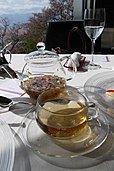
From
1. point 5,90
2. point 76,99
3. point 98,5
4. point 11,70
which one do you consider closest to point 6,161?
point 76,99

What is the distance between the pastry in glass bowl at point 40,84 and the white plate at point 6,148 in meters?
0.14

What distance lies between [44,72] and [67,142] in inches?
15.6

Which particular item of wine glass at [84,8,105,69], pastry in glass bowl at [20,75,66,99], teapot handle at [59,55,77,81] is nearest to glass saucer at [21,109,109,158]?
pastry in glass bowl at [20,75,66,99]

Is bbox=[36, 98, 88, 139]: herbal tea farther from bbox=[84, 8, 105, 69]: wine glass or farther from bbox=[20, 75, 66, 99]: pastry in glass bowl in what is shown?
bbox=[84, 8, 105, 69]: wine glass

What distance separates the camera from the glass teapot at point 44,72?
68cm

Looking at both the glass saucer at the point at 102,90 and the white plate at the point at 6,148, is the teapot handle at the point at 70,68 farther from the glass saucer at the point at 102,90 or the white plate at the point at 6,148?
the white plate at the point at 6,148

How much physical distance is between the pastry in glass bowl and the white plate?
14 cm

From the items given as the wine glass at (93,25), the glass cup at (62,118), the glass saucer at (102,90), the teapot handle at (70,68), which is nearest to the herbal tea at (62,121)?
the glass cup at (62,118)

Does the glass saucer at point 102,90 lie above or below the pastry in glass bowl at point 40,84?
below

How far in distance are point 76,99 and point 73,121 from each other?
0.10m

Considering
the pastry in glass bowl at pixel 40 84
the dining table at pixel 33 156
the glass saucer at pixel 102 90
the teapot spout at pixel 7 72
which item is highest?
the pastry in glass bowl at pixel 40 84

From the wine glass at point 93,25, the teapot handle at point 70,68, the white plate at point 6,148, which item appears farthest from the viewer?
the wine glass at point 93,25

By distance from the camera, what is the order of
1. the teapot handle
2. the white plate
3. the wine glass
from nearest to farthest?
the white plate, the teapot handle, the wine glass

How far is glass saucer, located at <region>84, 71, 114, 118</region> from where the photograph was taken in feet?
2.01
